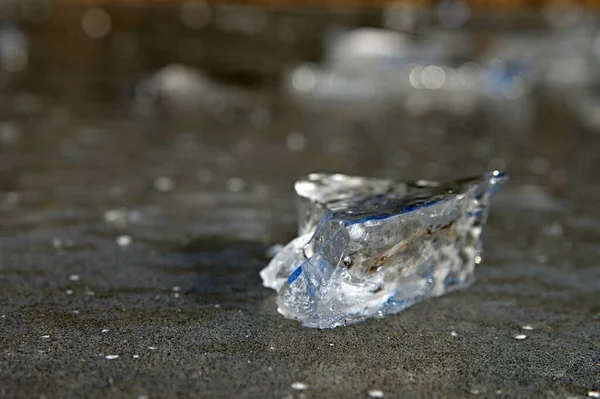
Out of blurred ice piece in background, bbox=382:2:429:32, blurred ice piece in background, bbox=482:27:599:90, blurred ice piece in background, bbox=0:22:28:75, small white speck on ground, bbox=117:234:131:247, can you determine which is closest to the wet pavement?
small white speck on ground, bbox=117:234:131:247

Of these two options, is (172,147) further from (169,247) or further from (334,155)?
(169,247)

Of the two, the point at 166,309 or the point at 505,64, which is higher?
the point at 505,64

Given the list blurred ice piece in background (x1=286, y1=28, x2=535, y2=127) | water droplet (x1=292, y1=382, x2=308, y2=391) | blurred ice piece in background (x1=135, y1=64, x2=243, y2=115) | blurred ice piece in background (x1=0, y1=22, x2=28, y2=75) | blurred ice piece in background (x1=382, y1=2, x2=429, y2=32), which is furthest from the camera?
blurred ice piece in background (x1=382, y1=2, x2=429, y2=32)

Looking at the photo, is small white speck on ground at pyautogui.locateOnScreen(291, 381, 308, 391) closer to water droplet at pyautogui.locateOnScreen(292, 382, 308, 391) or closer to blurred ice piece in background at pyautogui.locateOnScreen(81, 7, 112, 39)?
water droplet at pyautogui.locateOnScreen(292, 382, 308, 391)

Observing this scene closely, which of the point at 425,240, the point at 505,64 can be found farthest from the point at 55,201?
the point at 505,64

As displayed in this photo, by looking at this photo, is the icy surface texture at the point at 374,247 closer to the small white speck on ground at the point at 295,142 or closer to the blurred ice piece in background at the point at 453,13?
the small white speck on ground at the point at 295,142
